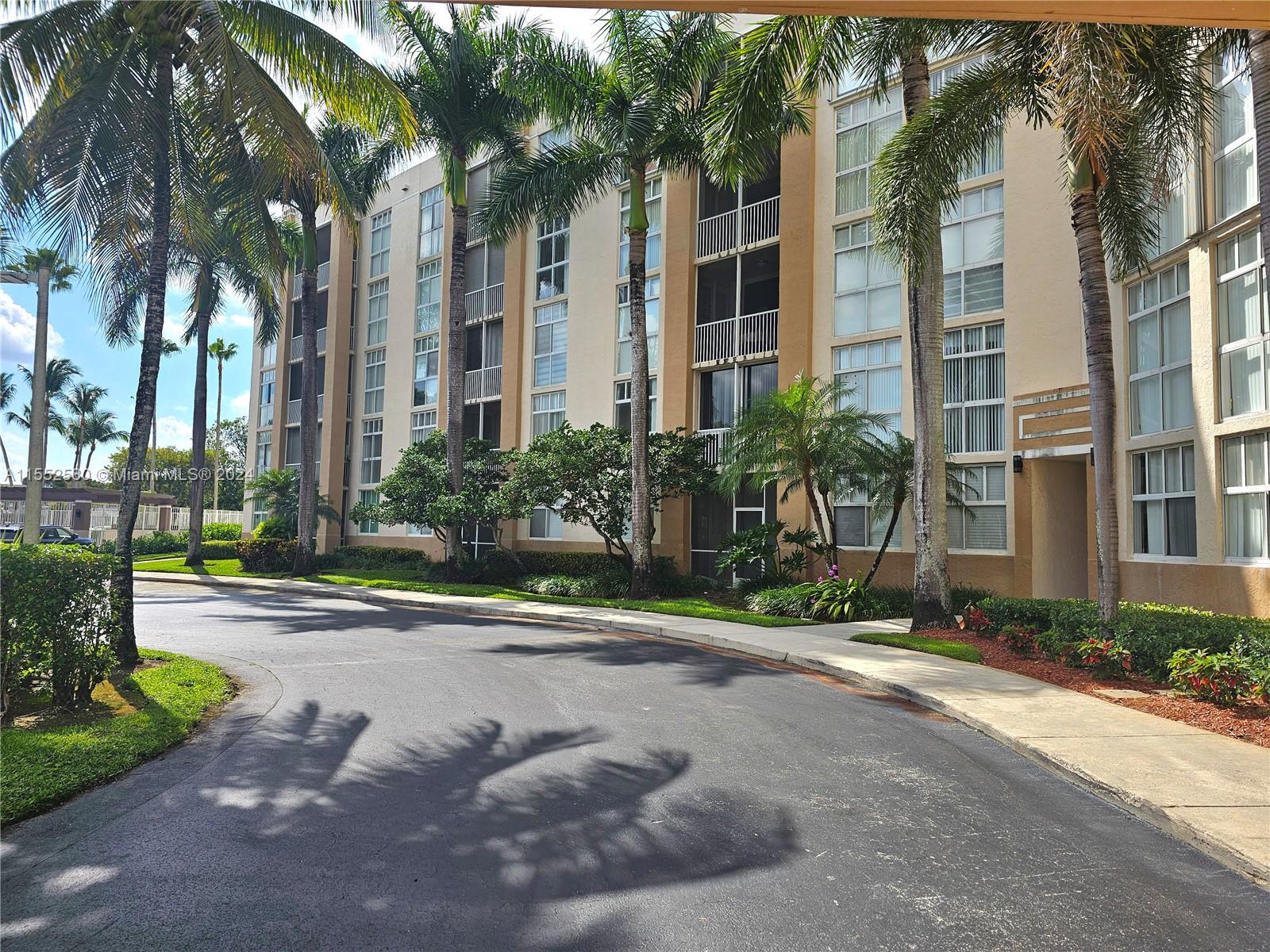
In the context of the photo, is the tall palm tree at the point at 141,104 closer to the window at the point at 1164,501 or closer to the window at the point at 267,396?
the window at the point at 1164,501

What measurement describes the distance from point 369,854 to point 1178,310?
50.9 ft

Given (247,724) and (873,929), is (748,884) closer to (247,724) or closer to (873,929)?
(873,929)

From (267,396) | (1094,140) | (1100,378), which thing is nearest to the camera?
(1094,140)

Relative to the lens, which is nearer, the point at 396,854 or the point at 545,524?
the point at 396,854

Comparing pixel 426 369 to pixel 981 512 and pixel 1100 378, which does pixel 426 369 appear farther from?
pixel 1100 378

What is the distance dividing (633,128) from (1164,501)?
13.4 m

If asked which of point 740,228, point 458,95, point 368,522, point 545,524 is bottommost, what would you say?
point 545,524

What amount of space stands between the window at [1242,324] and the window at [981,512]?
5.69 meters

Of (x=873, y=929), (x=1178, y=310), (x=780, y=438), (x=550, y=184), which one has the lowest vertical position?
(x=873, y=929)

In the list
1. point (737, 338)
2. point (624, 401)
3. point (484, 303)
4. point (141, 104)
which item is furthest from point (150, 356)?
point (484, 303)

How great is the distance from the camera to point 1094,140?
390 inches

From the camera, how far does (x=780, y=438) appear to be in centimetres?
1927

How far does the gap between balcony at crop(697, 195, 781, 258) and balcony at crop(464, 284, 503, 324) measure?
9.70 m

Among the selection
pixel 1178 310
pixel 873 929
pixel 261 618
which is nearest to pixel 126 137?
pixel 261 618
